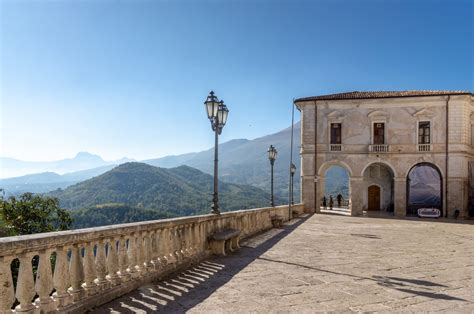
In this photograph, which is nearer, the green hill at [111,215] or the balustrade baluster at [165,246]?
the balustrade baluster at [165,246]

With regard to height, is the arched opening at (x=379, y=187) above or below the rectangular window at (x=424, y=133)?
below

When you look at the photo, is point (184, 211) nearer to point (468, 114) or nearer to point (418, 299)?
point (468, 114)

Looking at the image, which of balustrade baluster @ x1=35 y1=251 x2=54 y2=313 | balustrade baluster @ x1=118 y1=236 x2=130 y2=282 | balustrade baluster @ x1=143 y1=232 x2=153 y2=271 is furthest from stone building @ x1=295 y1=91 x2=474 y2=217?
balustrade baluster @ x1=35 y1=251 x2=54 y2=313

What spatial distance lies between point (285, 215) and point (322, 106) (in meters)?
12.8

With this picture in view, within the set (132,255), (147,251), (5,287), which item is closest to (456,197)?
(147,251)

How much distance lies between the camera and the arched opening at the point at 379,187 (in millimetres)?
32156

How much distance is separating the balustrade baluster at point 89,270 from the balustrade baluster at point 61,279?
1.08ft

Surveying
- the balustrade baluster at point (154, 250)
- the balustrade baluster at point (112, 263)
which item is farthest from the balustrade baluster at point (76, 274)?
the balustrade baluster at point (154, 250)

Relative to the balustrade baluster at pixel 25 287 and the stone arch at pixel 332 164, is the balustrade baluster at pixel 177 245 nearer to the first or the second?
the balustrade baluster at pixel 25 287

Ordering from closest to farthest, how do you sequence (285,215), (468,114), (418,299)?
(418,299), (285,215), (468,114)

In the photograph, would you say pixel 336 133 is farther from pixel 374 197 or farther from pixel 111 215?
pixel 111 215

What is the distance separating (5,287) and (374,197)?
32.6 meters

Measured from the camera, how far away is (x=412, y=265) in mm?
7980

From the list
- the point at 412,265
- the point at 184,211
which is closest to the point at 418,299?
the point at 412,265
